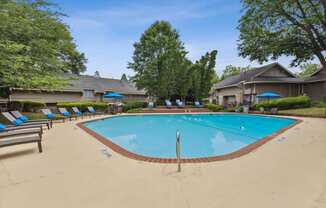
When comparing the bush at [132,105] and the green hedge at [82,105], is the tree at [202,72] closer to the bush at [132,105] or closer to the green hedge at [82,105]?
the bush at [132,105]

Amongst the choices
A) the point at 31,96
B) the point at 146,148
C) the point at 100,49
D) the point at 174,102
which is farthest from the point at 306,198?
the point at 31,96

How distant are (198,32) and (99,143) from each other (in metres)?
16.7

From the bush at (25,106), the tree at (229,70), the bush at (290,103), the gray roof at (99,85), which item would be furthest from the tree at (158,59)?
the tree at (229,70)

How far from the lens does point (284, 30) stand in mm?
14523

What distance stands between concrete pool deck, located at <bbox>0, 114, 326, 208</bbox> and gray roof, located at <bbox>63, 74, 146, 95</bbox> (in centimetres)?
2098

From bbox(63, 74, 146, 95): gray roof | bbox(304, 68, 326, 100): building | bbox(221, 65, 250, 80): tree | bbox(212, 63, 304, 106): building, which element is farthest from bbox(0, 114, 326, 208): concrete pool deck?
bbox(221, 65, 250, 80): tree

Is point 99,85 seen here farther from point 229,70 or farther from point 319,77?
point 229,70

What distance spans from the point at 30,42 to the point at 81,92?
536 inches

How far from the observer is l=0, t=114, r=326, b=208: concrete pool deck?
2.66 metres

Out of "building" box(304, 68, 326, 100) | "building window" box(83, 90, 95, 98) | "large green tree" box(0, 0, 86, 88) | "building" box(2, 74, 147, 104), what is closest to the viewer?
"large green tree" box(0, 0, 86, 88)

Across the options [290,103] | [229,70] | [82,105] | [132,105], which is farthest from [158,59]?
[229,70]

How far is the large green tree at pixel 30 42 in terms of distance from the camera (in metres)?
9.34

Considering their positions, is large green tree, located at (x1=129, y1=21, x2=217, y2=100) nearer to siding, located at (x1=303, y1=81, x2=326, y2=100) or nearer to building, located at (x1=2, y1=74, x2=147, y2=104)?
building, located at (x1=2, y1=74, x2=147, y2=104)

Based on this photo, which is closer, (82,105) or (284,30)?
(284,30)
